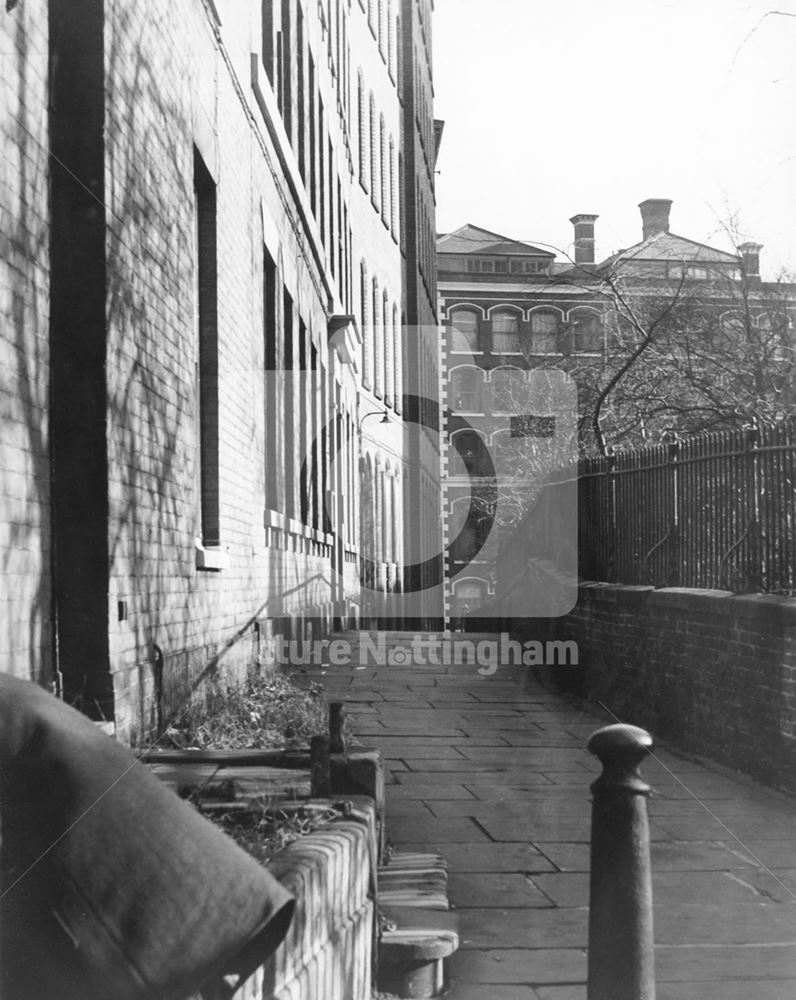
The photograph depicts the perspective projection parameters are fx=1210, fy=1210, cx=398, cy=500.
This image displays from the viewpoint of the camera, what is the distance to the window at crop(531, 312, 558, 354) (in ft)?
58.3

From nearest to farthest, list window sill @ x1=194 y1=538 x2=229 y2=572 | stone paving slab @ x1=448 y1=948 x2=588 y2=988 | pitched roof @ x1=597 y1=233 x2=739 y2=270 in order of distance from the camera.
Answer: stone paving slab @ x1=448 y1=948 x2=588 y2=988
window sill @ x1=194 y1=538 x2=229 y2=572
pitched roof @ x1=597 y1=233 x2=739 y2=270

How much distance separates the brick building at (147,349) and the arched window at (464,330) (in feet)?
65.8

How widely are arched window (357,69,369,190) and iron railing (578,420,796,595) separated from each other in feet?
43.6

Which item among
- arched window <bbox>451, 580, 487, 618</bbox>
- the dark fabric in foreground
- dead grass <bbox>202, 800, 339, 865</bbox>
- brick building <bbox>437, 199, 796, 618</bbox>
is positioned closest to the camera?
the dark fabric in foreground

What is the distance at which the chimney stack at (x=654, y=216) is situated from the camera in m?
12.1

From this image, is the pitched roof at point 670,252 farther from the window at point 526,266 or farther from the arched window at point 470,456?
the arched window at point 470,456

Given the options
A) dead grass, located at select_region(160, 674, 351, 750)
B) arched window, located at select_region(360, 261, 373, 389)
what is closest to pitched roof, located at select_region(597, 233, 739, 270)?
dead grass, located at select_region(160, 674, 351, 750)

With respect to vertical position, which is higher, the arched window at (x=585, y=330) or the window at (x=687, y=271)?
the window at (x=687, y=271)

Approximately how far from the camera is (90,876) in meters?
1.66

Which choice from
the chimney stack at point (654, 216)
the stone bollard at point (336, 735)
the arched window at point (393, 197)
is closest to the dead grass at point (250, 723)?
the stone bollard at point (336, 735)

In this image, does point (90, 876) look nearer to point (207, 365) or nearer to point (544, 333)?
point (207, 365)

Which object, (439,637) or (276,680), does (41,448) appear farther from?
(439,637)

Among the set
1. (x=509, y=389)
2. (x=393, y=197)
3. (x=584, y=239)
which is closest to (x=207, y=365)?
(x=584, y=239)

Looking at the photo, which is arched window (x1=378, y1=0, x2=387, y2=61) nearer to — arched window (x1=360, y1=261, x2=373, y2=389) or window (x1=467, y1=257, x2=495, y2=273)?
window (x1=467, y1=257, x2=495, y2=273)
